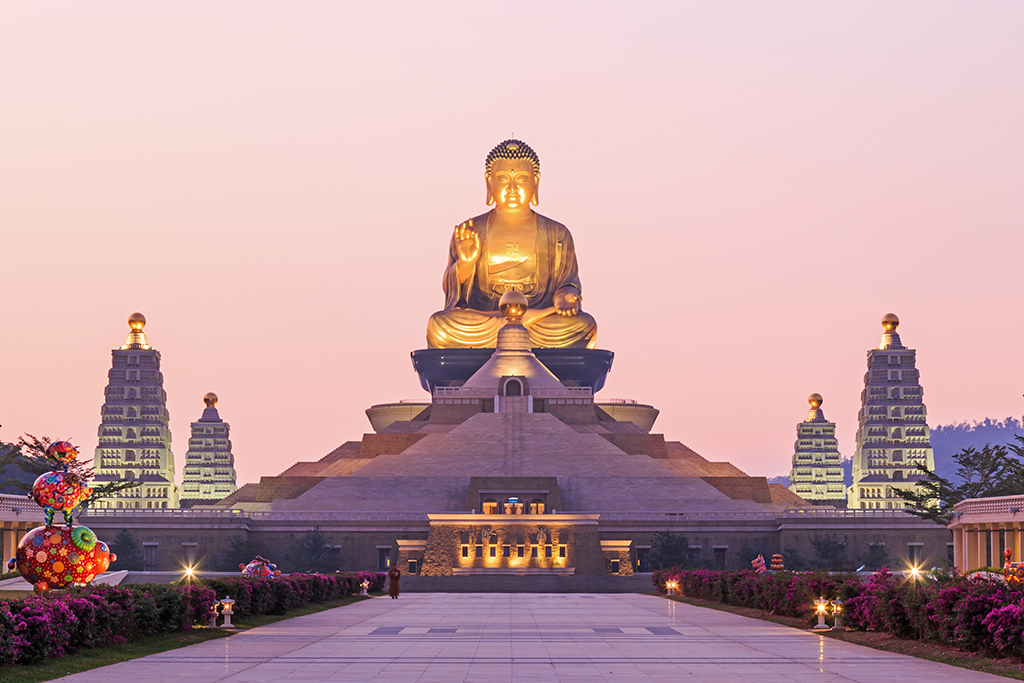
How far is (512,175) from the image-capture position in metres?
76.3

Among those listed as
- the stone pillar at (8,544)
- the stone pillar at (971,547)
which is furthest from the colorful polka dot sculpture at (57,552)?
the stone pillar at (971,547)

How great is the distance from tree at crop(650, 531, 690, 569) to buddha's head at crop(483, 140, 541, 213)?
30.7 metres

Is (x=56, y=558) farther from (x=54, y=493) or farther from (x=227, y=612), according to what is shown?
(x=227, y=612)

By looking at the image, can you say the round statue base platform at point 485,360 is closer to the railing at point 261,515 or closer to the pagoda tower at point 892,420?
the pagoda tower at point 892,420

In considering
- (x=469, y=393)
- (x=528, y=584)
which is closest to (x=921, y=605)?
(x=528, y=584)

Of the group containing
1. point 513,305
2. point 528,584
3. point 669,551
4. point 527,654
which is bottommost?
point 528,584

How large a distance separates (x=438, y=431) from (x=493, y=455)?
232 inches

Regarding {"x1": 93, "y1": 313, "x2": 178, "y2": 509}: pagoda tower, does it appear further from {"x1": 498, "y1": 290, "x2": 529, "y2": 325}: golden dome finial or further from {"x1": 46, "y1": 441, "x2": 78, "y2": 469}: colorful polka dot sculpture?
{"x1": 46, "y1": 441, "x2": 78, "y2": 469}: colorful polka dot sculpture

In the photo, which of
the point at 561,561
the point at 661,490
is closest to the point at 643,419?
the point at 661,490

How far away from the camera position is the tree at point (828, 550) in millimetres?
50000

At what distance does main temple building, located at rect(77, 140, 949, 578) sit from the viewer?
49.9 metres

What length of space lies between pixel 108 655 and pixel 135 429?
53.9 m

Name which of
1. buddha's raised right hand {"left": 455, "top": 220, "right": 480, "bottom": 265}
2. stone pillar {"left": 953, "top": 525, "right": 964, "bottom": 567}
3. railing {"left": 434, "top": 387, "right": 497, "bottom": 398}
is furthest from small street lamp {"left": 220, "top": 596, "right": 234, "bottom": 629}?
buddha's raised right hand {"left": 455, "top": 220, "right": 480, "bottom": 265}

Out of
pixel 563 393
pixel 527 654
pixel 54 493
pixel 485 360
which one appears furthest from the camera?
pixel 485 360
